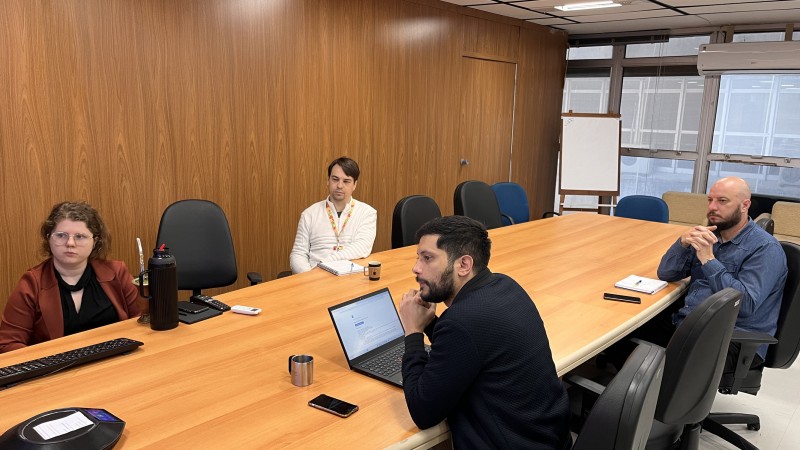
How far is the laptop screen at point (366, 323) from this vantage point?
2.01 meters

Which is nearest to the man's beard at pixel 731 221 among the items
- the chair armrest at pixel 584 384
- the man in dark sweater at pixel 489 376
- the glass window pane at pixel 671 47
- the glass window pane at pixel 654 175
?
the chair armrest at pixel 584 384

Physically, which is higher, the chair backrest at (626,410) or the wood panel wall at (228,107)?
the wood panel wall at (228,107)

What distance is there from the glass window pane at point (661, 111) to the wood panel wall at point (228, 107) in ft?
6.81

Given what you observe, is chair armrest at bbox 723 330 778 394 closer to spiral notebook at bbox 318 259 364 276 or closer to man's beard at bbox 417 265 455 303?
man's beard at bbox 417 265 455 303

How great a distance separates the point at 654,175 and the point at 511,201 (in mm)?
2821

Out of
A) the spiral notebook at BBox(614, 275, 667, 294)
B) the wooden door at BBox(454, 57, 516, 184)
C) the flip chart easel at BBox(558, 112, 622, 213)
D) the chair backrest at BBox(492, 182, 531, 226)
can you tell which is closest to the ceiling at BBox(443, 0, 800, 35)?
the wooden door at BBox(454, 57, 516, 184)

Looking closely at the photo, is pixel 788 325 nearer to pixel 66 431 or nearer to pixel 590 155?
pixel 66 431

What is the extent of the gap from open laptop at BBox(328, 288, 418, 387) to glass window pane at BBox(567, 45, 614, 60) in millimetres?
6729

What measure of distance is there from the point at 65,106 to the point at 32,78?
0.23 m

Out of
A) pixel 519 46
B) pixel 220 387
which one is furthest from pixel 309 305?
pixel 519 46

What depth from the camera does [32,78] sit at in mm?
3529

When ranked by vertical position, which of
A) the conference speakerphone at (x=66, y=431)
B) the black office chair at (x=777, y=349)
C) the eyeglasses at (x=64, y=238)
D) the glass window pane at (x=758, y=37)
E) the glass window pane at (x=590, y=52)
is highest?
the glass window pane at (x=758, y=37)

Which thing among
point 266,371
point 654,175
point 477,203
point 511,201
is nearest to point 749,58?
point 654,175

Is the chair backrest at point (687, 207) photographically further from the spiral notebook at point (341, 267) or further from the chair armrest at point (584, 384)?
the chair armrest at point (584, 384)
